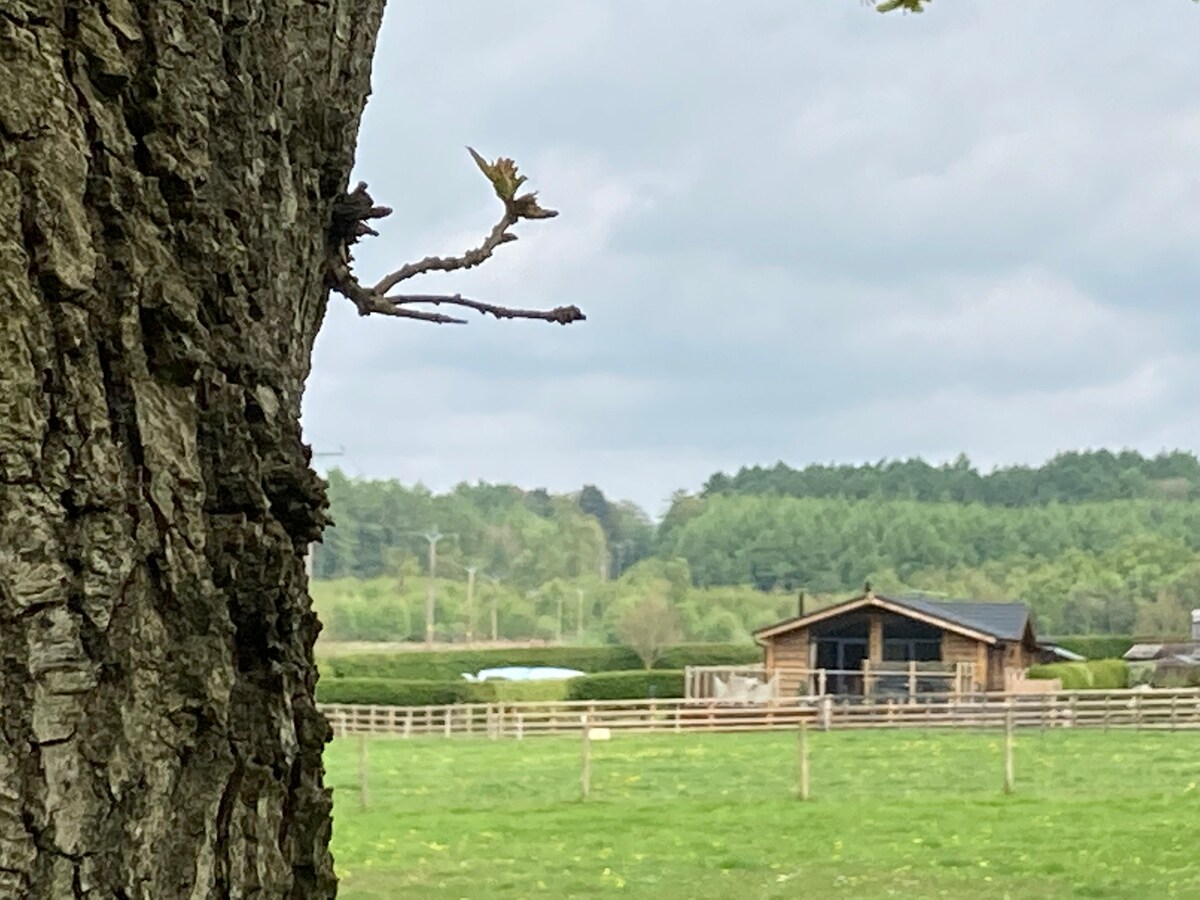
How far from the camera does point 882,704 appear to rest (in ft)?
71.7

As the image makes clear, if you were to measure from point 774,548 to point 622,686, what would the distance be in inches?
1527

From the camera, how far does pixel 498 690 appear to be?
26.4 meters

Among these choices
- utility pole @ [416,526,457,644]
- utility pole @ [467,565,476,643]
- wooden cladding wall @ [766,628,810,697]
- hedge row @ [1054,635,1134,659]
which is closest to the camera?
wooden cladding wall @ [766,628,810,697]

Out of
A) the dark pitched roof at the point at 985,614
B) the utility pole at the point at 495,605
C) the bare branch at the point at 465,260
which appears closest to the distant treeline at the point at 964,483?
the utility pole at the point at 495,605

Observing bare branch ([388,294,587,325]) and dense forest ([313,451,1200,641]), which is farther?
dense forest ([313,451,1200,641])

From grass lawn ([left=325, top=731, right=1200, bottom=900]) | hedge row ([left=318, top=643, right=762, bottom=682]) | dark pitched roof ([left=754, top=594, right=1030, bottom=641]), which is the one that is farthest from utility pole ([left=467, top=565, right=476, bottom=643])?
grass lawn ([left=325, top=731, right=1200, bottom=900])

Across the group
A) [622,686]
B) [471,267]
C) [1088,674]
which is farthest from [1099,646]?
[471,267]

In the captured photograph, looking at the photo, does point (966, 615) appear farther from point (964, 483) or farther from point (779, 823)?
point (964, 483)

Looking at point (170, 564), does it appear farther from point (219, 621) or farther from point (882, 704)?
point (882, 704)

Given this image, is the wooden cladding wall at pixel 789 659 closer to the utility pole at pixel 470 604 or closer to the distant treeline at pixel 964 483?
the utility pole at pixel 470 604

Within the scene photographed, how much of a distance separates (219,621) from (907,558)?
65.0m

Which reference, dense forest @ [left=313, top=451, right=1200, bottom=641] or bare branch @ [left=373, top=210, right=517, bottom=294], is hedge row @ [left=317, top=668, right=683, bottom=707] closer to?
dense forest @ [left=313, top=451, right=1200, bottom=641]

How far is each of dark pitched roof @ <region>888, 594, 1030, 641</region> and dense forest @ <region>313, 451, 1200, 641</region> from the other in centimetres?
1150

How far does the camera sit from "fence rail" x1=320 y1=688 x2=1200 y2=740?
1938 cm
